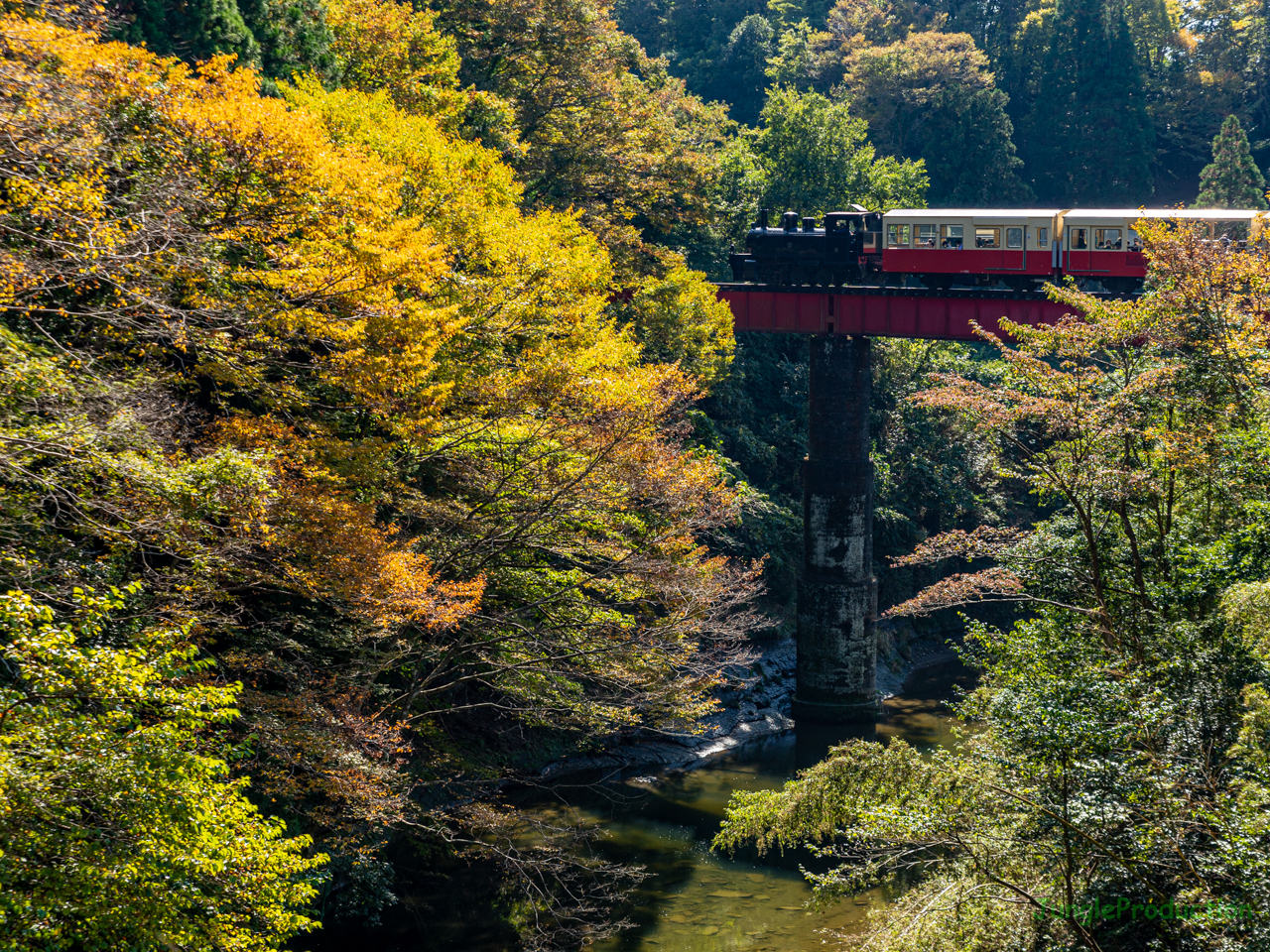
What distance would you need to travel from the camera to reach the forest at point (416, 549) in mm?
10445

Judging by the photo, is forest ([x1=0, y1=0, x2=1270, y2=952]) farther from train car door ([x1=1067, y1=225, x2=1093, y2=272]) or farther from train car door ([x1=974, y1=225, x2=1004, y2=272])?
train car door ([x1=1067, y1=225, x2=1093, y2=272])

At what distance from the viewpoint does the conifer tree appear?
2283 inches

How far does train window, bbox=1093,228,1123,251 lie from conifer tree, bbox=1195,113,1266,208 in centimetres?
3199

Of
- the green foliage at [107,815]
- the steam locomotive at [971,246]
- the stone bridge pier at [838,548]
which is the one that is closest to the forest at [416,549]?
the green foliage at [107,815]

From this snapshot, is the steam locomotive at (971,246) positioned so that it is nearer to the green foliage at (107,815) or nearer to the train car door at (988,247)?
the train car door at (988,247)

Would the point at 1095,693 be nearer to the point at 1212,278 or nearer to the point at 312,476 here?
the point at 1212,278

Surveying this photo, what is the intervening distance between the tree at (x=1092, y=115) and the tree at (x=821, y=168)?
23003 mm

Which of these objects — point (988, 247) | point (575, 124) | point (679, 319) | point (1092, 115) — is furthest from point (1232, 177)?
point (679, 319)

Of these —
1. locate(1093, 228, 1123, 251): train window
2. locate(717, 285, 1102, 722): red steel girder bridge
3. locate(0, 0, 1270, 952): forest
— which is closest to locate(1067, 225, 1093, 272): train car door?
locate(1093, 228, 1123, 251): train window

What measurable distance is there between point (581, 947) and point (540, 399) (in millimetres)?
10219

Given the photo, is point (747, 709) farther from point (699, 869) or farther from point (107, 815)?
point (107, 815)

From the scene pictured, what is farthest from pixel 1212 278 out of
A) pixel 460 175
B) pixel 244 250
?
pixel 244 250

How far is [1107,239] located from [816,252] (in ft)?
36.2

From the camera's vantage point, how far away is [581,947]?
19.0m
